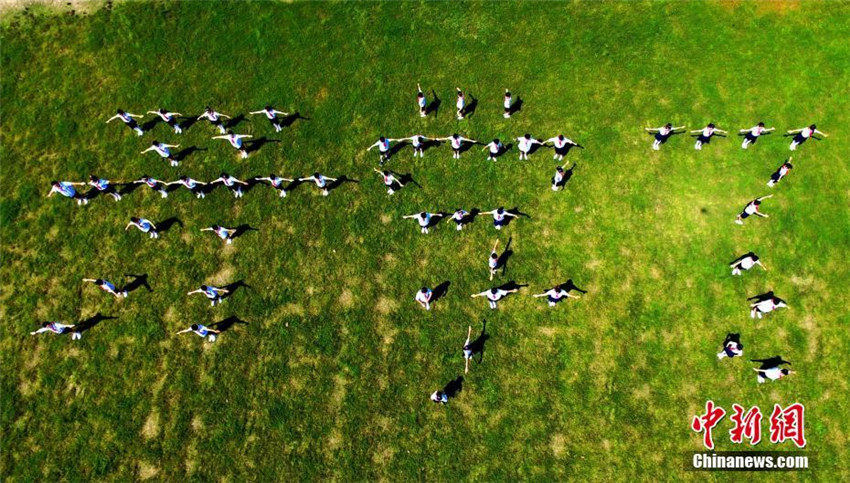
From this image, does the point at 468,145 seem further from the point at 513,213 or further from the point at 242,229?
the point at 242,229

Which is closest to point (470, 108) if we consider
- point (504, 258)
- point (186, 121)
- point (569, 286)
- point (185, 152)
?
point (504, 258)

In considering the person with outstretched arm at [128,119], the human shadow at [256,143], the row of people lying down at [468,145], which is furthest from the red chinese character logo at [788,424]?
the person with outstretched arm at [128,119]

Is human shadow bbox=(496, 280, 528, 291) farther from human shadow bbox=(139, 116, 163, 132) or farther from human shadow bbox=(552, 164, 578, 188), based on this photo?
human shadow bbox=(139, 116, 163, 132)

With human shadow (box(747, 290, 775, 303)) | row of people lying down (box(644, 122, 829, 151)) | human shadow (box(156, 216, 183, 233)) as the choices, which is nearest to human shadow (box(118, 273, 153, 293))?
human shadow (box(156, 216, 183, 233))

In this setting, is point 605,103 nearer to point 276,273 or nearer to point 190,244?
point 276,273

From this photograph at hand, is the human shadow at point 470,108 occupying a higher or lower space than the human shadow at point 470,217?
higher

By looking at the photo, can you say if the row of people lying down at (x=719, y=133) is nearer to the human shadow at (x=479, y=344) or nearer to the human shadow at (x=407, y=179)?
the human shadow at (x=407, y=179)
